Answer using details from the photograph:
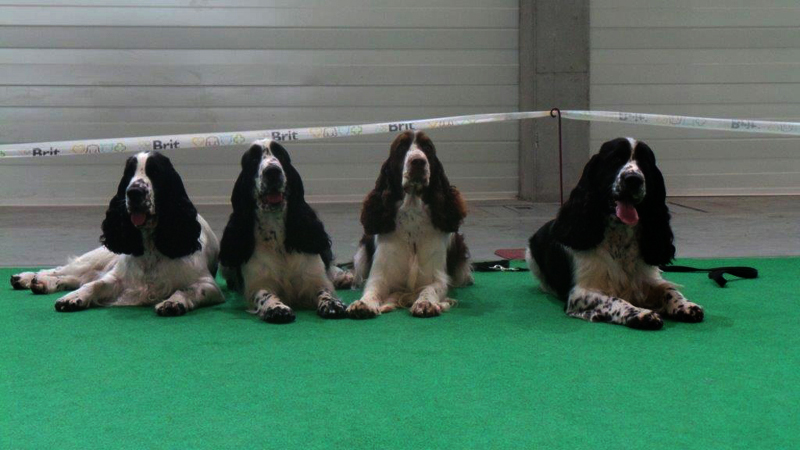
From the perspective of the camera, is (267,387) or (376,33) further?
(376,33)

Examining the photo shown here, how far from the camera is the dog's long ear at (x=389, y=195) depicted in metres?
5.13

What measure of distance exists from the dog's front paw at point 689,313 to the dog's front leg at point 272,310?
2084 mm

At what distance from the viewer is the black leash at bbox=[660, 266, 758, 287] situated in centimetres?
575

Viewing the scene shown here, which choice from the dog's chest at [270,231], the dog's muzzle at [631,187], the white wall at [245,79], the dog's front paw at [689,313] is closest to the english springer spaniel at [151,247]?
the dog's chest at [270,231]

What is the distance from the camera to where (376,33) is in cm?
1187

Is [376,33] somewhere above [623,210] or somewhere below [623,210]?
above

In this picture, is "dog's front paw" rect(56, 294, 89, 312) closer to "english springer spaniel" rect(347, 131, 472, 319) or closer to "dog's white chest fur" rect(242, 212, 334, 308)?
"dog's white chest fur" rect(242, 212, 334, 308)

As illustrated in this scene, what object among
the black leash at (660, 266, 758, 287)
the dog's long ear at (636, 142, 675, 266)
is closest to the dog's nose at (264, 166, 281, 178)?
the dog's long ear at (636, 142, 675, 266)

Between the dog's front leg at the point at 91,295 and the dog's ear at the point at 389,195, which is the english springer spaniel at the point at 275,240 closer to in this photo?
the dog's ear at the point at 389,195

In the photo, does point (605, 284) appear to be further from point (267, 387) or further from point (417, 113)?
point (417, 113)

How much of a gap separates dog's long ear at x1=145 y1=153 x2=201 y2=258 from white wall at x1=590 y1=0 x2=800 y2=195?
8000 millimetres

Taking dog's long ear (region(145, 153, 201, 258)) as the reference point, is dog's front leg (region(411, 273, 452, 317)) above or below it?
below

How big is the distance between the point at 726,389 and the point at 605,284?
5.14ft

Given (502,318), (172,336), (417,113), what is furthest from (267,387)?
(417,113)
